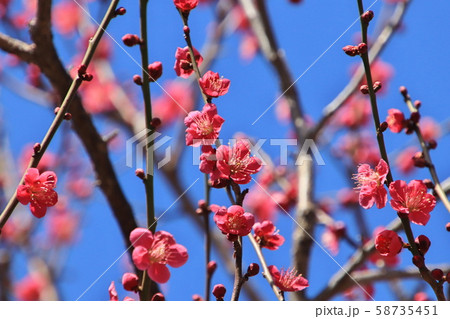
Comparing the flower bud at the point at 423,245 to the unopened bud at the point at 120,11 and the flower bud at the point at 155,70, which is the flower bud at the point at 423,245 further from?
the unopened bud at the point at 120,11

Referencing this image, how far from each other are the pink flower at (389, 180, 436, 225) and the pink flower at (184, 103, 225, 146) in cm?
41

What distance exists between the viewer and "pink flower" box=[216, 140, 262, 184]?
4.24ft

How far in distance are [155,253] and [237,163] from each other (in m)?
0.26

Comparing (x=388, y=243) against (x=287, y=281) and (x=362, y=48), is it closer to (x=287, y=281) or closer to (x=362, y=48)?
(x=287, y=281)

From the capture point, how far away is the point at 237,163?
1330 mm

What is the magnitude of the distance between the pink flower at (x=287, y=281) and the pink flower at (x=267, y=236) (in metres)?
0.08

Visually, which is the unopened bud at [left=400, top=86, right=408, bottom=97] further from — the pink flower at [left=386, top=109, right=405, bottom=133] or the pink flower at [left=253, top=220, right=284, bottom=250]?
the pink flower at [left=253, top=220, right=284, bottom=250]

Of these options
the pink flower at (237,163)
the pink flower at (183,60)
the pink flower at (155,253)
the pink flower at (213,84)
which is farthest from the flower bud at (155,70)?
the pink flower at (155,253)

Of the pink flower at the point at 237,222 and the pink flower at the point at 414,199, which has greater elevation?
the pink flower at the point at 414,199

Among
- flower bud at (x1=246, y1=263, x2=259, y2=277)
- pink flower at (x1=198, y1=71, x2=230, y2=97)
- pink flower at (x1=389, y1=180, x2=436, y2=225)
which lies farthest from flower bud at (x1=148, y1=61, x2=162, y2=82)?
pink flower at (x1=389, y1=180, x2=436, y2=225)

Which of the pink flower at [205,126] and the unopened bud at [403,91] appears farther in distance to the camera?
the unopened bud at [403,91]

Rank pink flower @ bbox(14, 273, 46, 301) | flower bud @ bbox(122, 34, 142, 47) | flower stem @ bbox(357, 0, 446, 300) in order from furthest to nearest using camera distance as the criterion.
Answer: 1. pink flower @ bbox(14, 273, 46, 301)
2. flower bud @ bbox(122, 34, 142, 47)
3. flower stem @ bbox(357, 0, 446, 300)

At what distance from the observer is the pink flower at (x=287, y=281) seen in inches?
55.0
